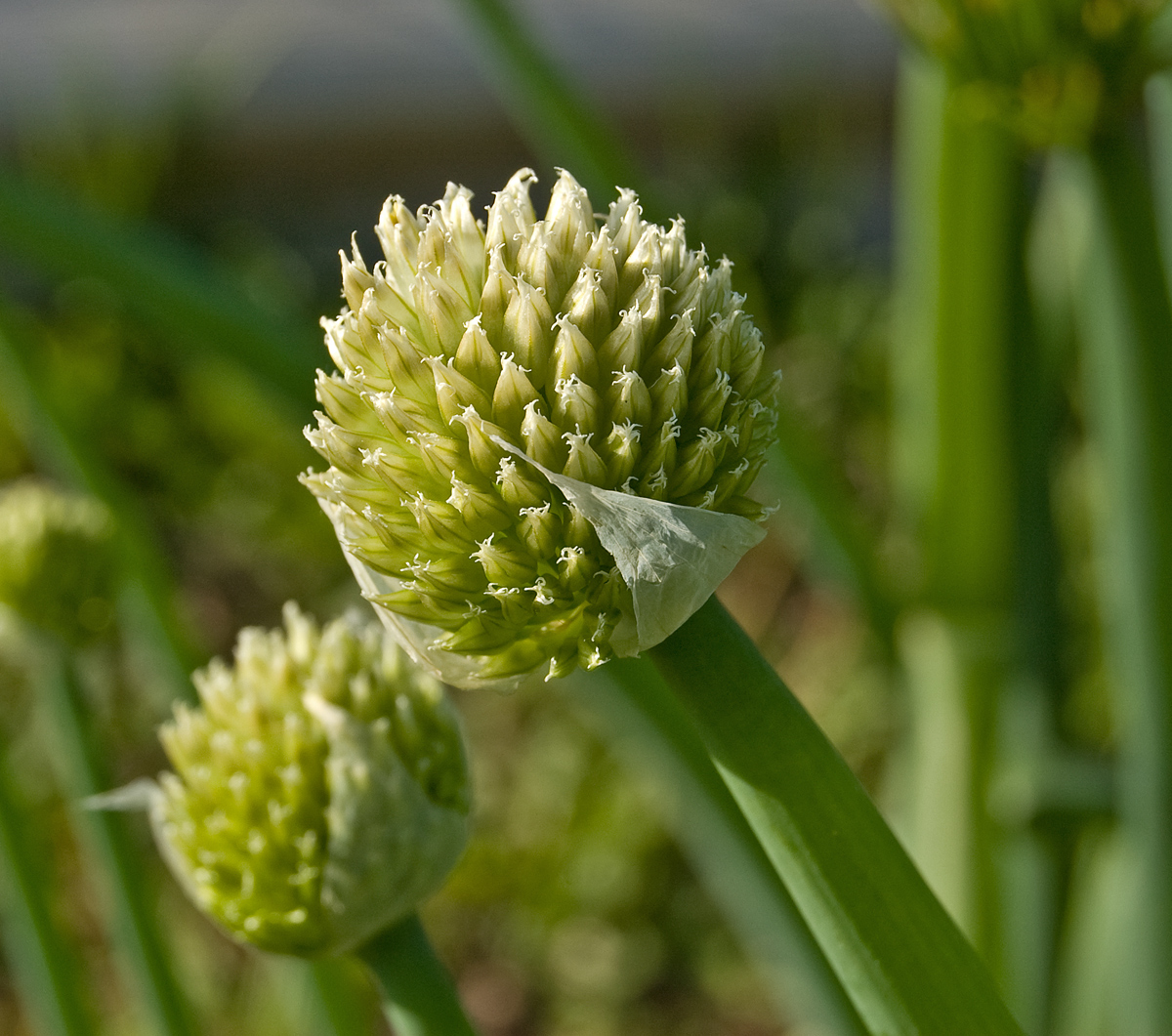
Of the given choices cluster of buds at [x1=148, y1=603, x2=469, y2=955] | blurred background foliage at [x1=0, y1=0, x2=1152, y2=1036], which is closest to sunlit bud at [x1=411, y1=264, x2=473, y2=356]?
cluster of buds at [x1=148, y1=603, x2=469, y2=955]

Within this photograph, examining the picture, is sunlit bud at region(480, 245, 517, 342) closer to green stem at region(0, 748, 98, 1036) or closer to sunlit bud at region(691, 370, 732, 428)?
sunlit bud at region(691, 370, 732, 428)

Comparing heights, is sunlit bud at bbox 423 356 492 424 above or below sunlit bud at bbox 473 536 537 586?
above

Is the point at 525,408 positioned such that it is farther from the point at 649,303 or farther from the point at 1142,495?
the point at 1142,495

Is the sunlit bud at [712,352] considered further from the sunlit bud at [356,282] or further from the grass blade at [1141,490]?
the grass blade at [1141,490]

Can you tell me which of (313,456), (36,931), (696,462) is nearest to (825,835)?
(696,462)

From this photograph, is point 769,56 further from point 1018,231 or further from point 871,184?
point 1018,231

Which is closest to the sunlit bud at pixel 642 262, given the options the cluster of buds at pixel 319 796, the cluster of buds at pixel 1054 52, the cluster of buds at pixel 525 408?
the cluster of buds at pixel 525 408

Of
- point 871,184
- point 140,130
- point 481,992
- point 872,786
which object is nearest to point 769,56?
point 871,184
